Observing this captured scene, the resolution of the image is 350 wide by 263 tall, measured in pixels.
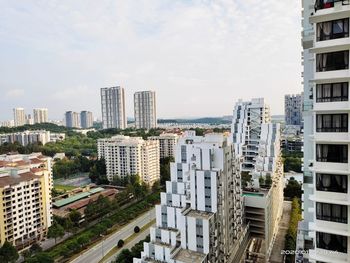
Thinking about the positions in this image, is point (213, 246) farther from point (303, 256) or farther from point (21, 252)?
point (21, 252)

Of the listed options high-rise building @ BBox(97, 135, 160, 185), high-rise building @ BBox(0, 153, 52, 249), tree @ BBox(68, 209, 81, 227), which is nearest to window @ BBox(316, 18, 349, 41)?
high-rise building @ BBox(0, 153, 52, 249)

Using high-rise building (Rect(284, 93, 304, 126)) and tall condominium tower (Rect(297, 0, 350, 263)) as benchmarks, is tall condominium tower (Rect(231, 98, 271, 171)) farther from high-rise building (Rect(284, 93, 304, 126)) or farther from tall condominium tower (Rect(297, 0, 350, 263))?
high-rise building (Rect(284, 93, 304, 126))

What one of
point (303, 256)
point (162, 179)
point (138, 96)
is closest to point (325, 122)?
point (303, 256)

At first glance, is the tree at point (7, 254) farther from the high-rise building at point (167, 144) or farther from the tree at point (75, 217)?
the high-rise building at point (167, 144)

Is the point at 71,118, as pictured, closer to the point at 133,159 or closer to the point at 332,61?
the point at 133,159

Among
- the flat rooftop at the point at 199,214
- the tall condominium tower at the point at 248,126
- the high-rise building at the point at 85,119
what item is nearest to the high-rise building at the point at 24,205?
the flat rooftop at the point at 199,214

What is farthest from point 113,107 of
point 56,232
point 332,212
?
point 332,212
